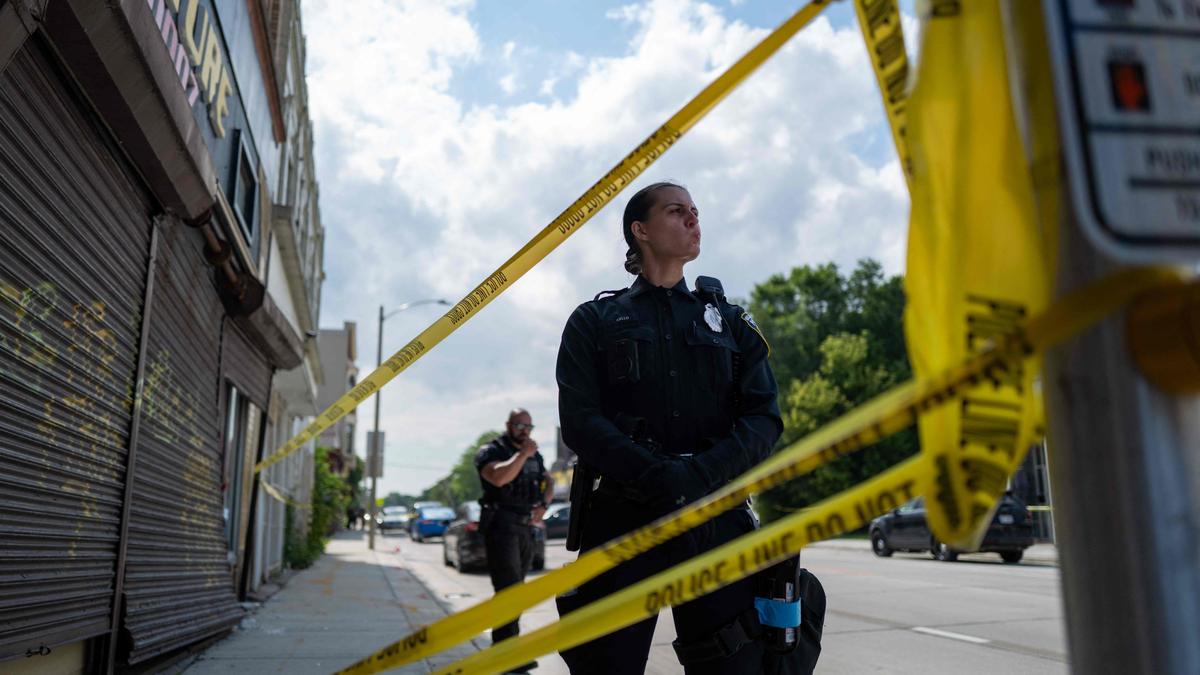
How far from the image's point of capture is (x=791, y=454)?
1191mm

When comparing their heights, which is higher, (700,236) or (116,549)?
(700,236)

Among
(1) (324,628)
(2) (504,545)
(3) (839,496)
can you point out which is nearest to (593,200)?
(3) (839,496)

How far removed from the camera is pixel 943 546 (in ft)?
52.8

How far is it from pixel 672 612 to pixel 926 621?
653 centimetres

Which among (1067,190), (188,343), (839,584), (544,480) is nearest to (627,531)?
(1067,190)

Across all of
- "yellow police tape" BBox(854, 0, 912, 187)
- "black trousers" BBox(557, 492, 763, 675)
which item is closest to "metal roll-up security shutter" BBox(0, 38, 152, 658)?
"black trousers" BBox(557, 492, 763, 675)

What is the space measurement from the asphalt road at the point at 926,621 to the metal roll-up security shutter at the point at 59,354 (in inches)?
127

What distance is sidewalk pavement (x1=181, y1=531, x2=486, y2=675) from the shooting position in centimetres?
595

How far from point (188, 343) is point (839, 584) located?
29.4 ft

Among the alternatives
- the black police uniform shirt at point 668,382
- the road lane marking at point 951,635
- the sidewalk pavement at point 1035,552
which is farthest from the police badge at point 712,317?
the sidewalk pavement at point 1035,552

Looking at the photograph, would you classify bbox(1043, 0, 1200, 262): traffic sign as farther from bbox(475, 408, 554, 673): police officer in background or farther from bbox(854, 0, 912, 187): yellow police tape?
bbox(475, 408, 554, 673): police officer in background

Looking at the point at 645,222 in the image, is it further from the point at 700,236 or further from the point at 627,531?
the point at 627,531

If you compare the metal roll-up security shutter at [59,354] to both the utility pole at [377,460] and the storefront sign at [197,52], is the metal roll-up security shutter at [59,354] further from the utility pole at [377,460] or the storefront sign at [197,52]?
the utility pole at [377,460]

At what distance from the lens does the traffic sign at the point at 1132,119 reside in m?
0.88
